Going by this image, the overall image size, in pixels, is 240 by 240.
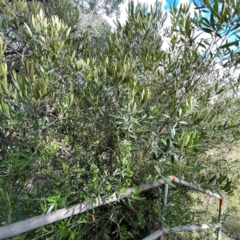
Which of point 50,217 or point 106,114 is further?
point 106,114

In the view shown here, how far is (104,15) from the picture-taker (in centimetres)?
484

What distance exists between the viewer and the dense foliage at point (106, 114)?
1.12m

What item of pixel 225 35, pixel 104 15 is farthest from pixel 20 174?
pixel 104 15

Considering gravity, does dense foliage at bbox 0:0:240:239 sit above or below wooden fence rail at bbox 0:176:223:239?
above

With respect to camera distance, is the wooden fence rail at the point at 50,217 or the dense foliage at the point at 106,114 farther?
the dense foliage at the point at 106,114

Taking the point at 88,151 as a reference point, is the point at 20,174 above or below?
below

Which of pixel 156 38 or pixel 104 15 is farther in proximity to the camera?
pixel 104 15

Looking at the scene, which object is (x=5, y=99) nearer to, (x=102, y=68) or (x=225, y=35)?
(x=102, y=68)

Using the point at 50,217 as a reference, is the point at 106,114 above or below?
above

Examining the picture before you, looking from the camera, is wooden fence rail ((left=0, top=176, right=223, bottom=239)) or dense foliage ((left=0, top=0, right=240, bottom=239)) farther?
dense foliage ((left=0, top=0, right=240, bottom=239))

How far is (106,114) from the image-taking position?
55.2 inches

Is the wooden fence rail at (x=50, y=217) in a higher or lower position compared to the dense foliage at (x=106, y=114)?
lower

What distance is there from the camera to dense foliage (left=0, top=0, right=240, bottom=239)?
1121 mm

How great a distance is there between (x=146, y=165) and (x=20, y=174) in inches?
34.7
